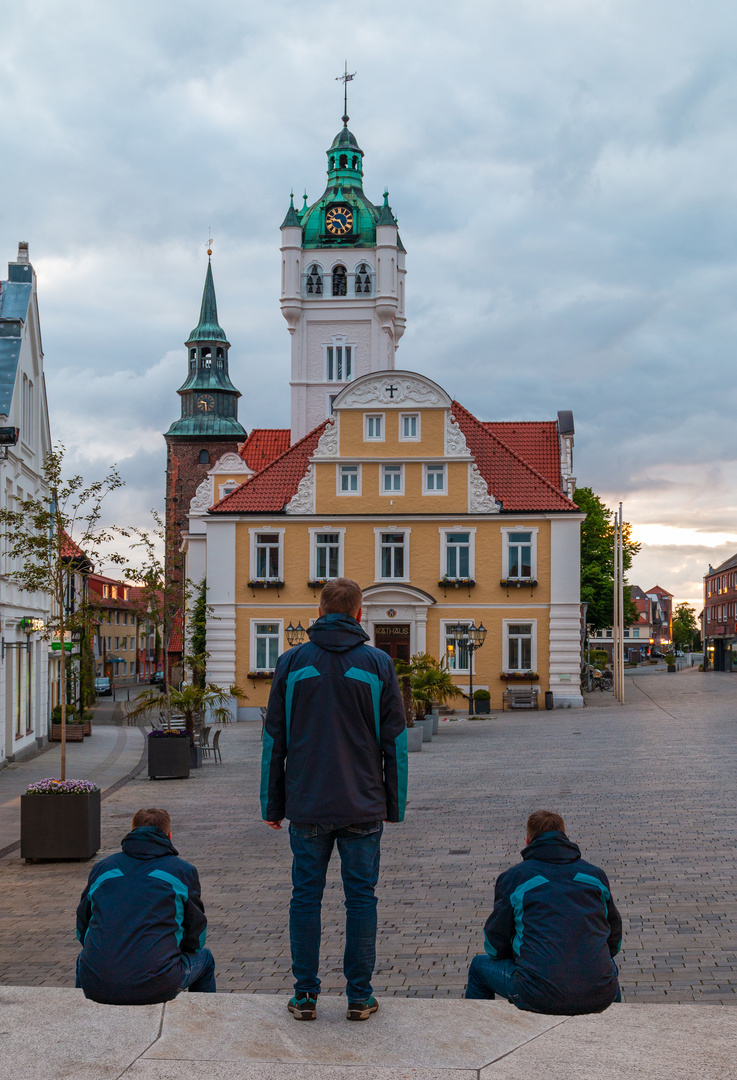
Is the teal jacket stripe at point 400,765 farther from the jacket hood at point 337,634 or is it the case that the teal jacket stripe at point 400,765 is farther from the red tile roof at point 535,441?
the red tile roof at point 535,441

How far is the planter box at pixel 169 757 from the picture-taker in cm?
2109

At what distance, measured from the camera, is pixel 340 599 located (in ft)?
18.3

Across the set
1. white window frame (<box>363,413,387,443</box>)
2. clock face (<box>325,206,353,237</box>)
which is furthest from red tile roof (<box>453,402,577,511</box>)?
clock face (<box>325,206,353,237</box>)

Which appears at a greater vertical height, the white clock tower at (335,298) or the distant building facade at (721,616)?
the white clock tower at (335,298)

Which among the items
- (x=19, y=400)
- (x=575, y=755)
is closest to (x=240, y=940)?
(x=575, y=755)

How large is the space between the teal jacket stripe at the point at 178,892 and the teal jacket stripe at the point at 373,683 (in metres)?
1.11

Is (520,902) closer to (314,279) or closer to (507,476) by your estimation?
(507,476)

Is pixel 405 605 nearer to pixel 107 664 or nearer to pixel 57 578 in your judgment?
pixel 57 578

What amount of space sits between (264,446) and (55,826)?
154 ft

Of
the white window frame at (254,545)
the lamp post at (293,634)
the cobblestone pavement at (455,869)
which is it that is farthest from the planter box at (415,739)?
the white window frame at (254,545)

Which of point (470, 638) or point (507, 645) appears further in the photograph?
point (507, 645)

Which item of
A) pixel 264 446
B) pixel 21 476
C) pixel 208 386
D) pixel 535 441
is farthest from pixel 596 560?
pixel 21 476

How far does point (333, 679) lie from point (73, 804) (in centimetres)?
778

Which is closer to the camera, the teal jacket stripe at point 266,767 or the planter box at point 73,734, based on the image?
the teal jacket stripe at point 266,767
